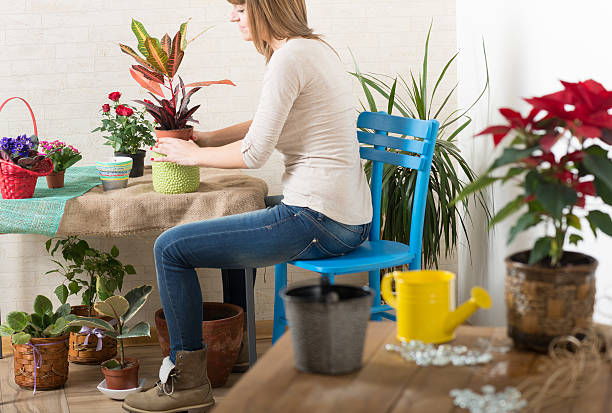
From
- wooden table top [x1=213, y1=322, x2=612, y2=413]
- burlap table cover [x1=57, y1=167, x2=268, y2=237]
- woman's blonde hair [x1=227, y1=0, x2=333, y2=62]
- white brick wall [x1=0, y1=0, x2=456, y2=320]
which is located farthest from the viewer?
white brick wall [x1=0, y1=0, x2=456, y2=320]

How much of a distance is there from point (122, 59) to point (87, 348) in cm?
119

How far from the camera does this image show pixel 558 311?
41.4 inches

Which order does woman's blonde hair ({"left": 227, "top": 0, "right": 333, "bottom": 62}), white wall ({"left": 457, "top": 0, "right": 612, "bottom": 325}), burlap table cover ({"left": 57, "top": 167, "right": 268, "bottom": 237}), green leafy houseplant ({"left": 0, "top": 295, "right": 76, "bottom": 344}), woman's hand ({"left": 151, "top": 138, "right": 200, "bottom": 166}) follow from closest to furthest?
white wall ({"left": 457, "top": 0, "right": 612, "bottom": 325})
woman's blonde hair ({"left": 227, "top": 0, "right": 333, "bottom": 62})
woman's hand ({"left": 151, "top": 138, "right": 200, "bottom": 166})
burlap table cover ({"left": 57, "top": 167, "right": 268, "bottom": 237})
green leafy houseplant ({"left": 0, "top": 295, "right": 76, "bottom": 344})

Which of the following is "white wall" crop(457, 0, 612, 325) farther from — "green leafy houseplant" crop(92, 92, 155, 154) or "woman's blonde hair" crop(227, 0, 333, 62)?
"green leafy houseplant" crop(92, 92, 155, 154)

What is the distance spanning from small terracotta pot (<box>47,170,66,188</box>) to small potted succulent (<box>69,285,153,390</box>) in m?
0.43

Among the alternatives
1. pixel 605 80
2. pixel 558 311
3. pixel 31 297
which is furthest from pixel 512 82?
pixel 31 297

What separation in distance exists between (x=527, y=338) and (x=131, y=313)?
1744mm

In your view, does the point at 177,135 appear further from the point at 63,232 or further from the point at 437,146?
the point at 437,146

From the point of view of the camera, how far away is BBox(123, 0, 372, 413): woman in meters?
2.04

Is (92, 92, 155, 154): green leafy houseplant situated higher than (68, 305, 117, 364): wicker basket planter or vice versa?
(92, 92, 155, 154): green leafy houseplant

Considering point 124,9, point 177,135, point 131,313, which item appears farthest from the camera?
point 124,9

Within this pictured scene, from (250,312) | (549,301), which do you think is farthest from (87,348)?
(549,301)

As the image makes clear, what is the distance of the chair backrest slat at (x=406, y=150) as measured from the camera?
2.20 meters

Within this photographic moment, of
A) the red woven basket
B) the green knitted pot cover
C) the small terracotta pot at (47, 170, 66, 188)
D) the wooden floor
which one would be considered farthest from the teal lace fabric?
the wooden floor
